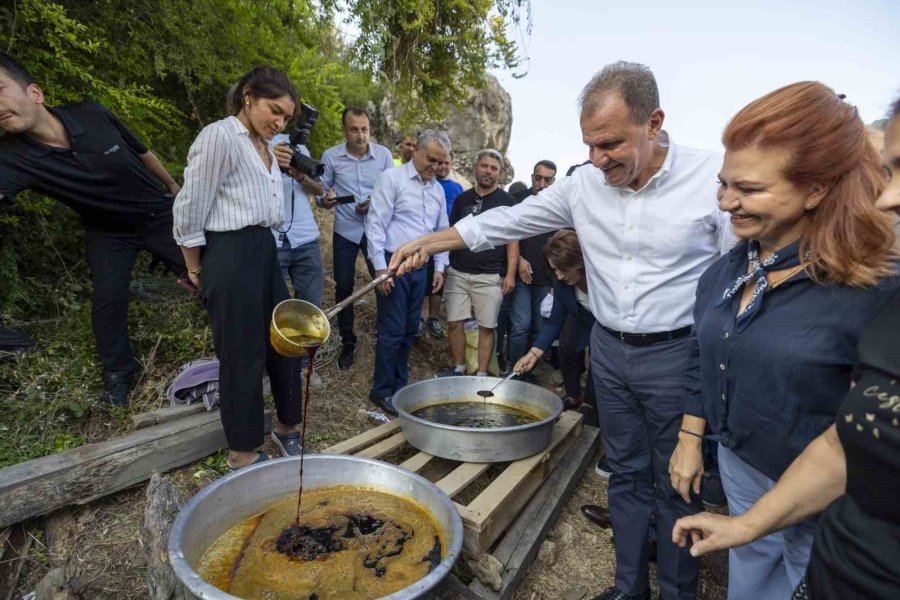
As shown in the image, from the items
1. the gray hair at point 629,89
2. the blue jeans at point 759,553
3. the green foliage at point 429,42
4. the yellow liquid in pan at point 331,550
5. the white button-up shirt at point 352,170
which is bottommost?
the yellow liquid in pan at point 331,550

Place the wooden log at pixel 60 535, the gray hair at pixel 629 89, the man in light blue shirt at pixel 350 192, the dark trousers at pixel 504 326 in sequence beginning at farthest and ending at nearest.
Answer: the dark trousers at pixel 504 326 → the man in light blue shirt at pixel 350 192 → the wooden log at pixel 60 535 → the gray hair at pixel 629 89

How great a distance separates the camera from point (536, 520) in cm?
243

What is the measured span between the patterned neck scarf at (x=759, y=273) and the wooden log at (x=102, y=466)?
266 cm

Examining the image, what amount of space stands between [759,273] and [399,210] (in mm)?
2947

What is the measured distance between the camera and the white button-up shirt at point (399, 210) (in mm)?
3752

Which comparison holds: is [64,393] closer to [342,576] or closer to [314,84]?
[342,576]

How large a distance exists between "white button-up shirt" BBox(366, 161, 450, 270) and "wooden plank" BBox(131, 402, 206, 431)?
157 centimetres

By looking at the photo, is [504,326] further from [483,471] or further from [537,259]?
[483,471]

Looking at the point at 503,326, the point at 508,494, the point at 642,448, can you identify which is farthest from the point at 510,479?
the point at 503,326

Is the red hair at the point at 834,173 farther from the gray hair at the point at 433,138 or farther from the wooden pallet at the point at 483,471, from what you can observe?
the gray hair at the point at 433,138

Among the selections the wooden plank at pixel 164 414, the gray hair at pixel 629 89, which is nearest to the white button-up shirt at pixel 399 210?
the wooden plank at pixel 164 414

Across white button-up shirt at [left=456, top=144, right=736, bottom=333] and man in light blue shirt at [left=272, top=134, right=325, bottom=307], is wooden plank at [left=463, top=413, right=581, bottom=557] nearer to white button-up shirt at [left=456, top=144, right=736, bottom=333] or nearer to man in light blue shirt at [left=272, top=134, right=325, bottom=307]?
white button-up shirt at [left=456, top=144, right=736, bottom=333]

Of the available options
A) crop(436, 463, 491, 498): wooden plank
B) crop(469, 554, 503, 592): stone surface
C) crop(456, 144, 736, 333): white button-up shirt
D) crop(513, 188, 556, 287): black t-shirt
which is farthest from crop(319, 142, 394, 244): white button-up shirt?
crop(469, 554, 503, 592): stone surface

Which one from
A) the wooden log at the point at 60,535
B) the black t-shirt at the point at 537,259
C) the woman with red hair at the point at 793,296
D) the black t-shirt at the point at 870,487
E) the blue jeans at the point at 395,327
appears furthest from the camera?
the black t-shirt at the point at 537,259
